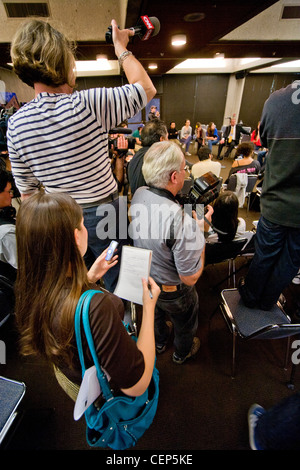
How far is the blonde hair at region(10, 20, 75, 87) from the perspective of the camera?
824 millimetres

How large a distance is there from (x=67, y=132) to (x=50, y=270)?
626mm

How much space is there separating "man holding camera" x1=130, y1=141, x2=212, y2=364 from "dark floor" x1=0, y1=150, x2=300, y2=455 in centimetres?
69

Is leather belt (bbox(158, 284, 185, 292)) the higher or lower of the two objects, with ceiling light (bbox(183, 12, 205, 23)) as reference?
lower

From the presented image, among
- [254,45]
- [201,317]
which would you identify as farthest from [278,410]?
[254,45]

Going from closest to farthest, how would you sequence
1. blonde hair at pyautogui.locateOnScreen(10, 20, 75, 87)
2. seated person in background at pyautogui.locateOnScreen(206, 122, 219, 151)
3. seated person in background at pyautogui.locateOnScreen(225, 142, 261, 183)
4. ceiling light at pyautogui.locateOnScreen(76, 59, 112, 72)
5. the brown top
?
the brown top → blonde hair at pyautogui.locateOnScreen(10, 20, 75, 87) → seated person in background at pyautogui.locateOnScreen(225, 142, 261, 183) → seated person in background at pyautogui.locateOnScreen(206, 122, 219, 151) → ceiling light at pyautogui.locateOnScreen(76, 59, 112, 72)

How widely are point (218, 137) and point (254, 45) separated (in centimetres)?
434

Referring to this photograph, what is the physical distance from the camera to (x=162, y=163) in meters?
1.06

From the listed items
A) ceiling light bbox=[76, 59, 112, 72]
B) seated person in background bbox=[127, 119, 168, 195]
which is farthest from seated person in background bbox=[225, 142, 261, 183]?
ceiling light bbox=[76, 59, 112, 72]

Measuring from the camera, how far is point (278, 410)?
0.99m

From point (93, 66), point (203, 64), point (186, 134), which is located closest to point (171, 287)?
point (186, 134)

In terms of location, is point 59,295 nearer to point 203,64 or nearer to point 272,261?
point 272,261

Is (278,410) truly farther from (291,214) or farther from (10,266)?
(10,266)

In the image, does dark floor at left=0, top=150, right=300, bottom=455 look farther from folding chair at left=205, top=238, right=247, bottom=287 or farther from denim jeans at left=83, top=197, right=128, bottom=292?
denim jeans at left=83, top=197, right=128, bottom=292

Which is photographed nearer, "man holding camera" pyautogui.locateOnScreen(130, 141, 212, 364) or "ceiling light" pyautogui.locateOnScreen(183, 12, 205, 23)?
"man holding camera" pyautogui.locateOnScreen(130, 141, 212, 364)
